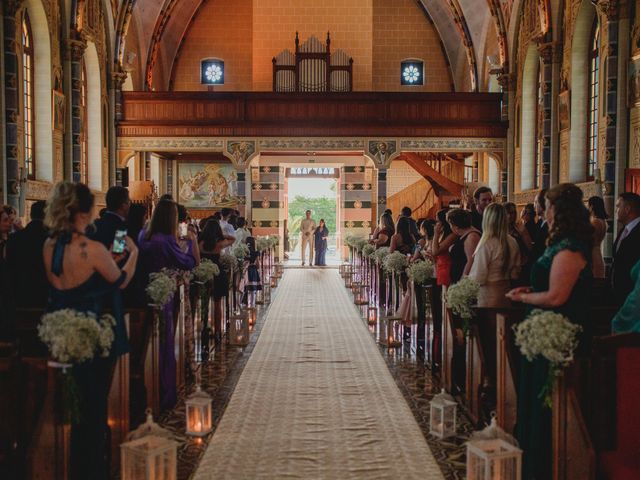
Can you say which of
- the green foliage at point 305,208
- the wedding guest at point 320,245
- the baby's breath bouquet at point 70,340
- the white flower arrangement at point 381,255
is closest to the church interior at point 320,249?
the baby's breath bouquet at point 70,340

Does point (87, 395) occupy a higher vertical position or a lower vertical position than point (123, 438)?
higher

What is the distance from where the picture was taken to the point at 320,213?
3741 centimetres

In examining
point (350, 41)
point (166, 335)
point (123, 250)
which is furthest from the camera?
point (350, 41)

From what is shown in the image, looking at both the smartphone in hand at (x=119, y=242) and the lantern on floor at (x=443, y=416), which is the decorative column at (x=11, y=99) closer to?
the smartphone in hand at (x=119, y=242)

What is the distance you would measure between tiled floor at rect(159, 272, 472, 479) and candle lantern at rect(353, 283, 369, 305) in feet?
12.7

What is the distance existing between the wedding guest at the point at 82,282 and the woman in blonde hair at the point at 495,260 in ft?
11.1

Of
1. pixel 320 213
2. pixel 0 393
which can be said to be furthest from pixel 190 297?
pixel 320 213

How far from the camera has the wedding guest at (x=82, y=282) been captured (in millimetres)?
4094

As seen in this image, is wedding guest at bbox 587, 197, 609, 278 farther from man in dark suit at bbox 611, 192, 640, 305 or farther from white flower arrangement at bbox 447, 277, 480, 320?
white flower arrangement at bbox 447, 277, 480, 320

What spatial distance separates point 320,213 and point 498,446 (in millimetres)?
33418

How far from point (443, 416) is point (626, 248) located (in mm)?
2783

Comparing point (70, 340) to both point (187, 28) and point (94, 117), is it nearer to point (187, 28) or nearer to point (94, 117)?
point (94, 117)

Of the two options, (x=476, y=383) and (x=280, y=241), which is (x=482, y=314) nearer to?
(x=476, y=383)

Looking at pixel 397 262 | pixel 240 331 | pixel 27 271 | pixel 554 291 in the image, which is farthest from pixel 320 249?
pixel 554 291
